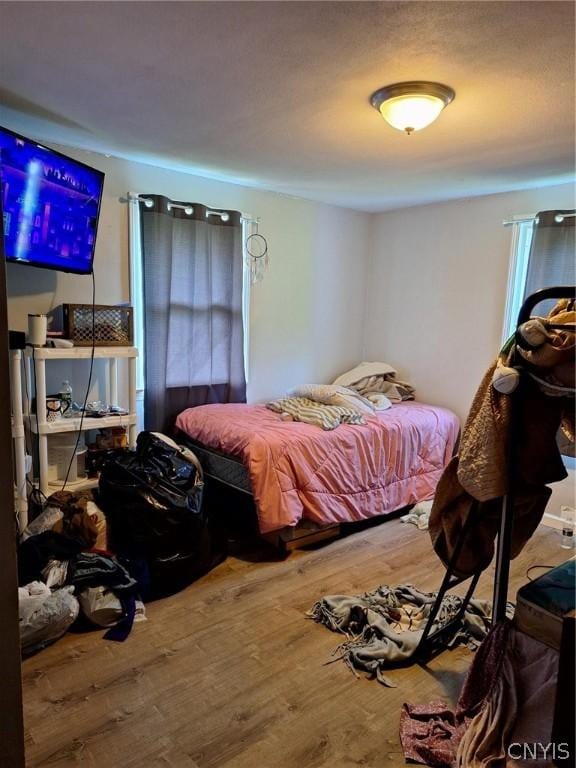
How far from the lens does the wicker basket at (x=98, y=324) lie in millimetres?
2719

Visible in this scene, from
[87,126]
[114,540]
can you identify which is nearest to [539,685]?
[114,540]

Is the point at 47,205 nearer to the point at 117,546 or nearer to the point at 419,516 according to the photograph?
the point at 117,546

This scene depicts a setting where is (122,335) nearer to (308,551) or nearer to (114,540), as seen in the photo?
(114,540)

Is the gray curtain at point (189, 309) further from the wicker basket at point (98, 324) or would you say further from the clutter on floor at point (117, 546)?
the clutter on floor at point (117, 546)

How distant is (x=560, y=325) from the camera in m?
1.34

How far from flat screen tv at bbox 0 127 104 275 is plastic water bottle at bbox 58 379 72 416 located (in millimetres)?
658

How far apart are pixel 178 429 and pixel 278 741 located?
2097mm

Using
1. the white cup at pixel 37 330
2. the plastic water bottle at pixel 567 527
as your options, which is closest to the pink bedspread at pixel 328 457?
the plastic water bottle at pixel 567 527

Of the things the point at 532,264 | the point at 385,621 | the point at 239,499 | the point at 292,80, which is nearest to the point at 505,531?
the point at 385,621

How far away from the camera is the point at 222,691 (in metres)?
1.82

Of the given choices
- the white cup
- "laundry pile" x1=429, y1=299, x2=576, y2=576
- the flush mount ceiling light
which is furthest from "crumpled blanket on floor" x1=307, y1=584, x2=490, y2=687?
the flush mount ceiling light

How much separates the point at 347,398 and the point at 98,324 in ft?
5.69

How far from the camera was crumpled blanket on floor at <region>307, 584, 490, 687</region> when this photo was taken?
198cm

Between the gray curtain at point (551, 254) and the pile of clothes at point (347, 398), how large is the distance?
1.30 metres
